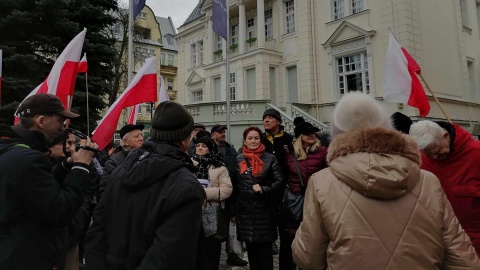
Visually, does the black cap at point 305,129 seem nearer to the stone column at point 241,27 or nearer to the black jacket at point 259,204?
the black jacket at point 259,204

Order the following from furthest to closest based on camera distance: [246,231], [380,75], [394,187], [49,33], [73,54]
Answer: [380,75] → [49,33] → [73,54] → [246,231] → [394,187]

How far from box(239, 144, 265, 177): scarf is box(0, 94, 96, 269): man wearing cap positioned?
2.42 m

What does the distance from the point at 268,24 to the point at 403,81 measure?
63.2 feet

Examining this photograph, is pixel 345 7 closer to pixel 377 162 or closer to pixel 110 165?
pixel 110 165

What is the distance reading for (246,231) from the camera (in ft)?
14.6

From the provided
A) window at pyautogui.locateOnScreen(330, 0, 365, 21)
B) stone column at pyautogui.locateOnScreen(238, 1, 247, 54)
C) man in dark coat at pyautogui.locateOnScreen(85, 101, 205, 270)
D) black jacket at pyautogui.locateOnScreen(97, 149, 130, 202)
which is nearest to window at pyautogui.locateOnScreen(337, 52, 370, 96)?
window at pyautogui.locateOnScreen(330, 0, 365, 21)

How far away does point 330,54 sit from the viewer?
19.4 metres

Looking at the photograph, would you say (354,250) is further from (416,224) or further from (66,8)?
(66,8)

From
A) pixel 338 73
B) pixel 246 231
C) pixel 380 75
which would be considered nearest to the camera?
pixel 246 231

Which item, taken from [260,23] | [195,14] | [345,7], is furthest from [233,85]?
[195,14]

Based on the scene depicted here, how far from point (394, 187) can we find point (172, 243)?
1132 mm

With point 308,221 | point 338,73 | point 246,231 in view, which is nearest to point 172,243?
point 308,221

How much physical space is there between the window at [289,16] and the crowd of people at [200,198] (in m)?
19.8

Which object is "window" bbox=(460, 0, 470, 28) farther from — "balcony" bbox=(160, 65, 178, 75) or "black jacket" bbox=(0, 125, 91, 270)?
"balcony" bbox=(160, 65, 178, 75)
